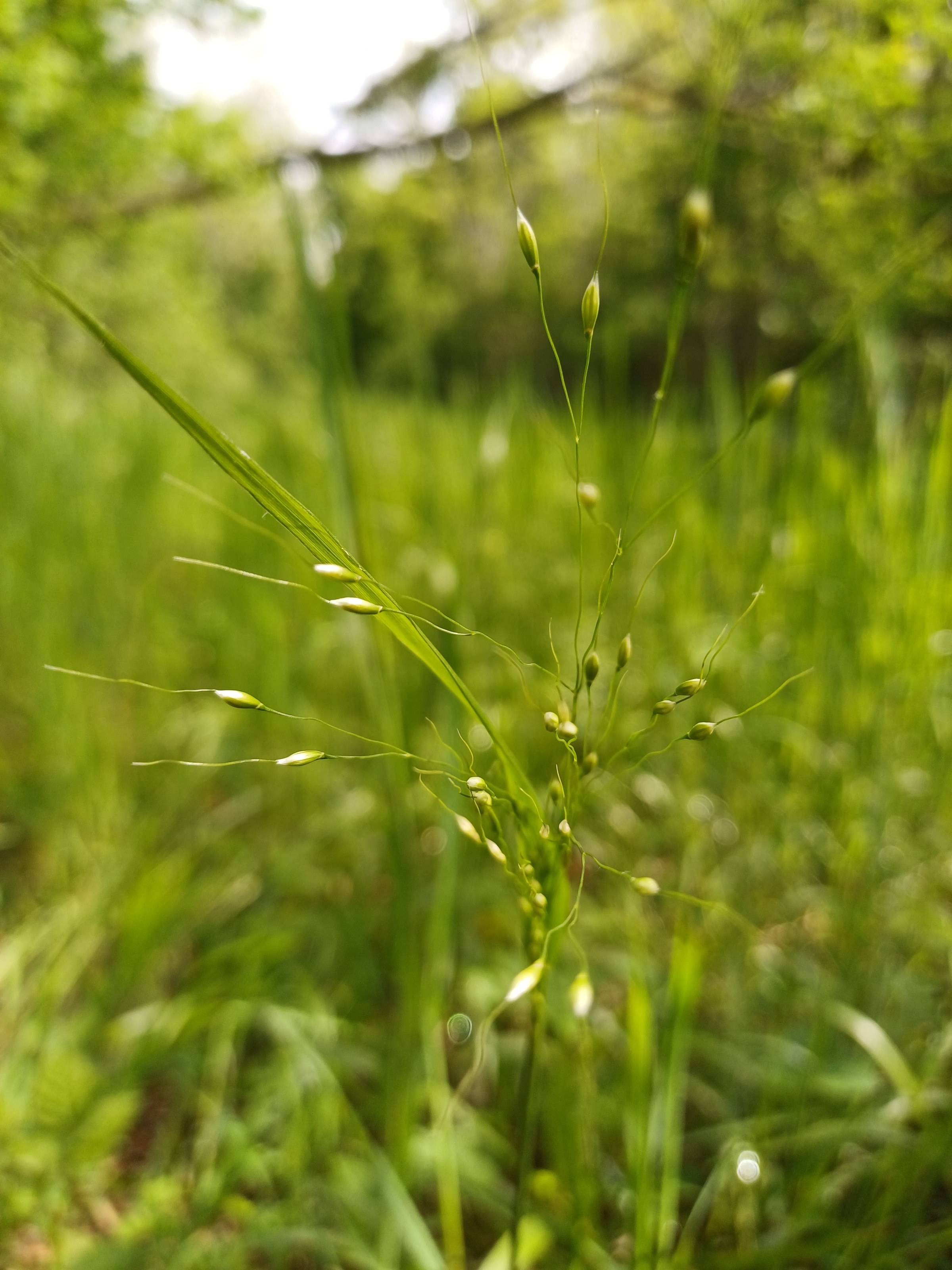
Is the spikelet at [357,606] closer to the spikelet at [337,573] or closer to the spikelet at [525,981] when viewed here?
the spikelet at [337,573]

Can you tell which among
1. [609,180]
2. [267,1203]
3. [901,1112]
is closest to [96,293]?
[267,1203]

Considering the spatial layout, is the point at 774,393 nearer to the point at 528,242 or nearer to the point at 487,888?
the point at 528,242

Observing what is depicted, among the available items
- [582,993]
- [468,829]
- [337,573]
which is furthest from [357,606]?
[582,993]

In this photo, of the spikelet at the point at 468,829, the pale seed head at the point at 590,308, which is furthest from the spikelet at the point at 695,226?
the spikelet at the point at 468,829

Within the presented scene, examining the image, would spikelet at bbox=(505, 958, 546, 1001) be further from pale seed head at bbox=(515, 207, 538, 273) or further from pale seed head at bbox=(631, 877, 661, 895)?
pale seed head at bbox=(515, 207, 538, 273)

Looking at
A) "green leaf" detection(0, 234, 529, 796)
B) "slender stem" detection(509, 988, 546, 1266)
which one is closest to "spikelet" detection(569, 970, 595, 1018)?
"slender stem" detection(509, 988, 546, 1266)
